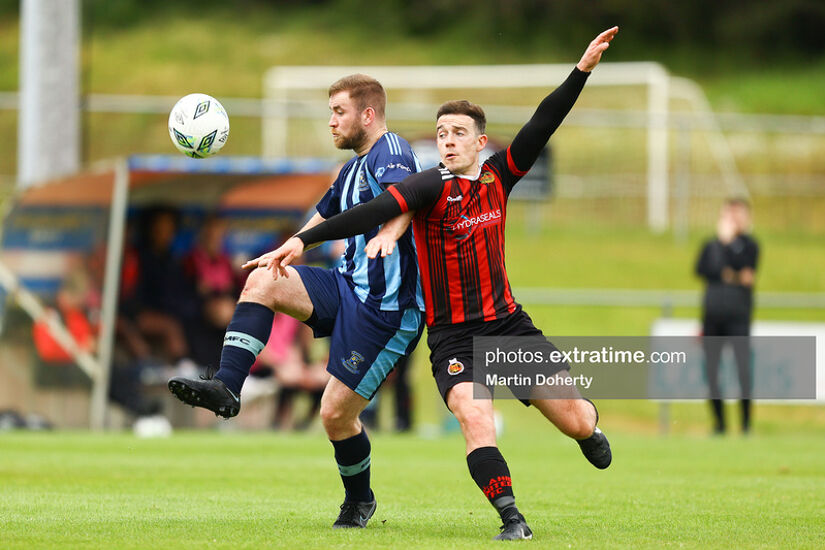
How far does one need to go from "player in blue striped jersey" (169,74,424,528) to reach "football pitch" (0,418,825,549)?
52 centimetres

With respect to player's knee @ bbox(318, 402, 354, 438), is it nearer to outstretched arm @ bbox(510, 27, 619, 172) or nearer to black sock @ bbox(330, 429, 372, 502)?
black sock @ bbox(330, 429, 372, 502)

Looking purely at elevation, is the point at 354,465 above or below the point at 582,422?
below

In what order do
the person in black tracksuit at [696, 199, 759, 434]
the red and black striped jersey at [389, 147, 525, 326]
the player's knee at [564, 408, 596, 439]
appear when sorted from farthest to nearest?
the person in black tracksuit at [696, 199, 759, 434] < the player's knee at [564, 408, 596, 439] < the red and black striped jersey at [389, 147, 525, 326]

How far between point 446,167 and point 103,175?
28.5 ft

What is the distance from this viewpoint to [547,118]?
628 cm

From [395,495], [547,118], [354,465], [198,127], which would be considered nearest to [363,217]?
[547,118]

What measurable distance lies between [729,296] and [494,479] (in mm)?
9083

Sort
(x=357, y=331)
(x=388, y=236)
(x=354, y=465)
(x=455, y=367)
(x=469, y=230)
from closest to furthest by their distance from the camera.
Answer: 1. (x=388, y=236)
2. (x=455, y=367)
3. (x=469, y=230)
4. (x=357, y=331)
5. (x=354, y=465)

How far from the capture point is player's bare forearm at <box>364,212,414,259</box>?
582 centimetres

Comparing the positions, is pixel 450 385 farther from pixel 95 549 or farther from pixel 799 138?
pixel 799 138

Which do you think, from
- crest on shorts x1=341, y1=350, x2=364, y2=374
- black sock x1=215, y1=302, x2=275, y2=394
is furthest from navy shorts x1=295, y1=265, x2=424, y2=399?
black sock x1=215, y1=302, x2=275, y2=394

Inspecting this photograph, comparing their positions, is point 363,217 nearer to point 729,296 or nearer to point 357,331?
point 357,331

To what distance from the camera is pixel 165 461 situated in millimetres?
10281

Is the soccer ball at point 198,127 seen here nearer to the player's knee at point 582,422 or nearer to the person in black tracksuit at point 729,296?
the player's knee at point 582,422
